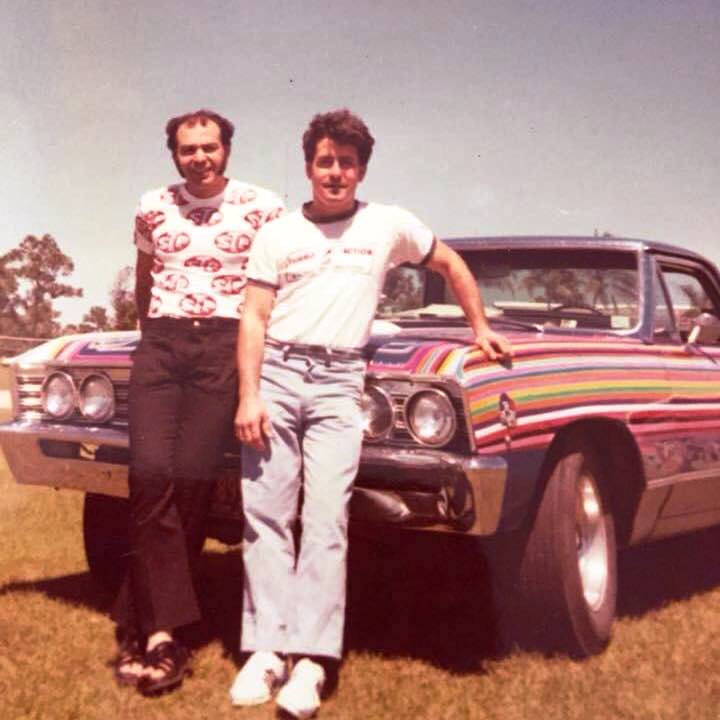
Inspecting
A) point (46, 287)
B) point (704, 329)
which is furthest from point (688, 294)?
point (46, 287)

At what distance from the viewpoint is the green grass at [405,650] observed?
3.32 metres

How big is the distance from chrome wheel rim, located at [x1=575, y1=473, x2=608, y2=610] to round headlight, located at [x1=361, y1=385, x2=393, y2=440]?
0.94 metres

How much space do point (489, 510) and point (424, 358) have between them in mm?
543

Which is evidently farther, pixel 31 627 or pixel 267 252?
pixel 31 627

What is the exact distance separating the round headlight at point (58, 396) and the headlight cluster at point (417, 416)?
137 centimetres

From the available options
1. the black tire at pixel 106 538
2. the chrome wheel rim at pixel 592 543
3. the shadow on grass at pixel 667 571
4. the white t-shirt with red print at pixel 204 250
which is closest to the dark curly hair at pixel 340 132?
the white t-shirt with red print at pixel 204 250

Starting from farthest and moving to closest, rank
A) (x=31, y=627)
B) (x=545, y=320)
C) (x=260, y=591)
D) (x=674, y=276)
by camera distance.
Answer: (x=674, y=276) → (x=545, y=320) → (x=31, y=627) → (x=260, y=591)

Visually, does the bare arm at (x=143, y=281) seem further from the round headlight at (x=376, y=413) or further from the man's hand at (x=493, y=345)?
the man's hand at (x=493, y=345)

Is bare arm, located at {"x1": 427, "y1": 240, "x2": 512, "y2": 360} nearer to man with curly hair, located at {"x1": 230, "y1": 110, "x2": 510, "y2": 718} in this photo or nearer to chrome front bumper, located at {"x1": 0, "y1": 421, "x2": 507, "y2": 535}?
man with curly hair, located at {"x1": 230, "y1": 110, "x2": 510, "y2": 718}

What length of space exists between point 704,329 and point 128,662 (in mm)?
2968

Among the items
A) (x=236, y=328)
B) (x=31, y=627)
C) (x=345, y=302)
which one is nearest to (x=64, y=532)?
(x=31, y=627)

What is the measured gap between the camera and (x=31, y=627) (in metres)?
4.09

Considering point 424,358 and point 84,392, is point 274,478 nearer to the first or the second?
point 424,358

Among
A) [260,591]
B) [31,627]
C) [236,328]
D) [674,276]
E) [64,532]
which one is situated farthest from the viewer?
[64,532]
